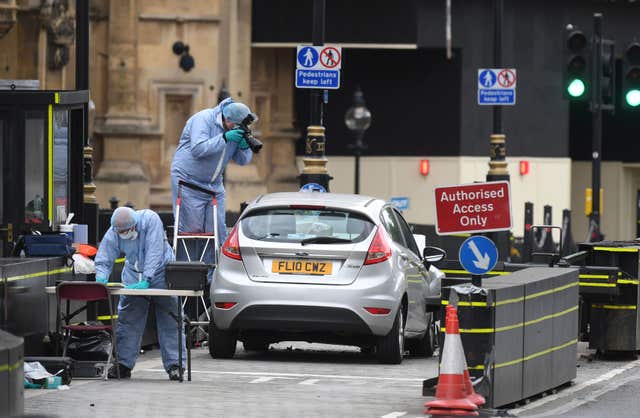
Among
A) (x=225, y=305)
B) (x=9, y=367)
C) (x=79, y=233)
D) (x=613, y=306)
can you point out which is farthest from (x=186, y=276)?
(x=613, y=306)

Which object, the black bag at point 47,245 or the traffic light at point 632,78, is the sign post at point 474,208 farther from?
the traffic light at point 632,78

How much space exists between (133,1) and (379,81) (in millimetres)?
6620

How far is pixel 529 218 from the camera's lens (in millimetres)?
37031

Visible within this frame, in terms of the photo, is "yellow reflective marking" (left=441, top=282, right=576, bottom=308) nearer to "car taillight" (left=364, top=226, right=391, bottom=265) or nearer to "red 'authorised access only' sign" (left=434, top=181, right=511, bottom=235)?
"red 'authorised access only' sign" (left=434, top=181, right=511, bottom=235)

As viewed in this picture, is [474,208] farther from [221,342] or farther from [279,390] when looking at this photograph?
[221,342]

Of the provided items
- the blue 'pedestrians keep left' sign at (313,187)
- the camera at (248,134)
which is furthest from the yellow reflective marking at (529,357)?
the blue 'pedestrians keep left' sign at (313,187)

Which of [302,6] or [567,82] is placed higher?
[302,6]

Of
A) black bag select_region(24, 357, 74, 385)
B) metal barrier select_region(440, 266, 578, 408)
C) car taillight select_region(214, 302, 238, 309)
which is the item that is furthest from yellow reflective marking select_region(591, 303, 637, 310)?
black bag select_region(24, 357, 74, 385)

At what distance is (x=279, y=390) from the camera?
15.2m

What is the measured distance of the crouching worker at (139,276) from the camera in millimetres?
16203

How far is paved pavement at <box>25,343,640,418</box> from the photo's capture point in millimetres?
13711

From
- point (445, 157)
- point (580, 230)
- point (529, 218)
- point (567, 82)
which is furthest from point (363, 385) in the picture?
point (580, 230)

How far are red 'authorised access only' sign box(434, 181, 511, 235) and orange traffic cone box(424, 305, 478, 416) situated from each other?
159 centimetres

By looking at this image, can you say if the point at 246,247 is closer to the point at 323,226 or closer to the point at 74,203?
the point at 323,226
